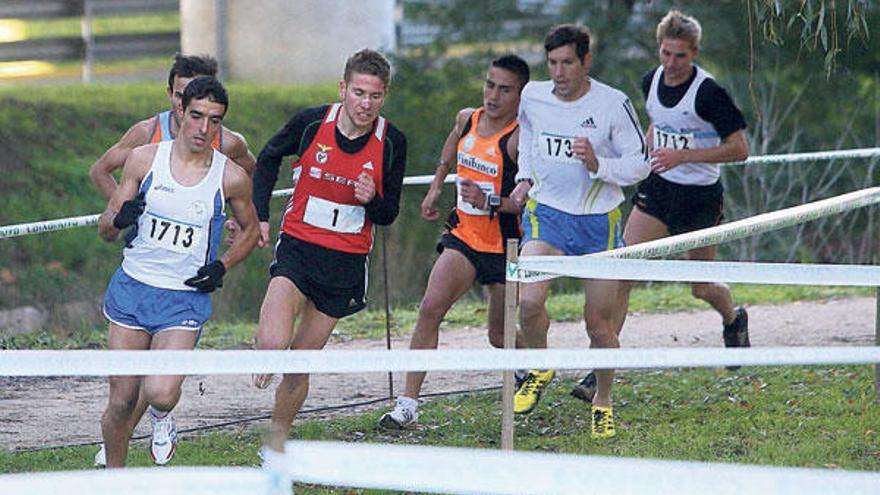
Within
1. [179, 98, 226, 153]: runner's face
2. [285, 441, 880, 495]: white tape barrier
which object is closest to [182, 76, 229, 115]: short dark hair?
[179, 98, 226, 153]: runner's face

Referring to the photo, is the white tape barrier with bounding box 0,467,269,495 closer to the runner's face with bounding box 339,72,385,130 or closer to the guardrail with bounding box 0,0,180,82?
the runner's face with bounding box 339,72,385,130

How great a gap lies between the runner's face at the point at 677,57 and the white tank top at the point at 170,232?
2846 mm

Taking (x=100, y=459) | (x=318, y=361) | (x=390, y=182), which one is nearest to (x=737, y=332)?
(x=390, y=182)

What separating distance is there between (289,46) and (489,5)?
3116mm

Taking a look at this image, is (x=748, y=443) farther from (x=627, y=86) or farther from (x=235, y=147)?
(x=627, y=86)

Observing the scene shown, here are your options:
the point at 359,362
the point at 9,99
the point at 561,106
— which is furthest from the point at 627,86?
the point at 359,362

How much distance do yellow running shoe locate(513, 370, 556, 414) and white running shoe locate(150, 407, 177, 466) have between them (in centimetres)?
199

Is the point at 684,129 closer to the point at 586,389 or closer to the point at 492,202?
the point at 492,202

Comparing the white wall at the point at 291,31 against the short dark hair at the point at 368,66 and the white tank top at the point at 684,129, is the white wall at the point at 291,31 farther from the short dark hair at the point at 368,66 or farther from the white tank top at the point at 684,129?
the short dark hair at the point at 368,66

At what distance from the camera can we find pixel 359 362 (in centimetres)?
409

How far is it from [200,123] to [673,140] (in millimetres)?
2940

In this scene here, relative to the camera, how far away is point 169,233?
651 cm

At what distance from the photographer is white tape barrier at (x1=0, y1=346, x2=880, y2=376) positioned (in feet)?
13.2

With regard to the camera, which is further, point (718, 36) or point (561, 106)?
Answer: point (718, 36)
